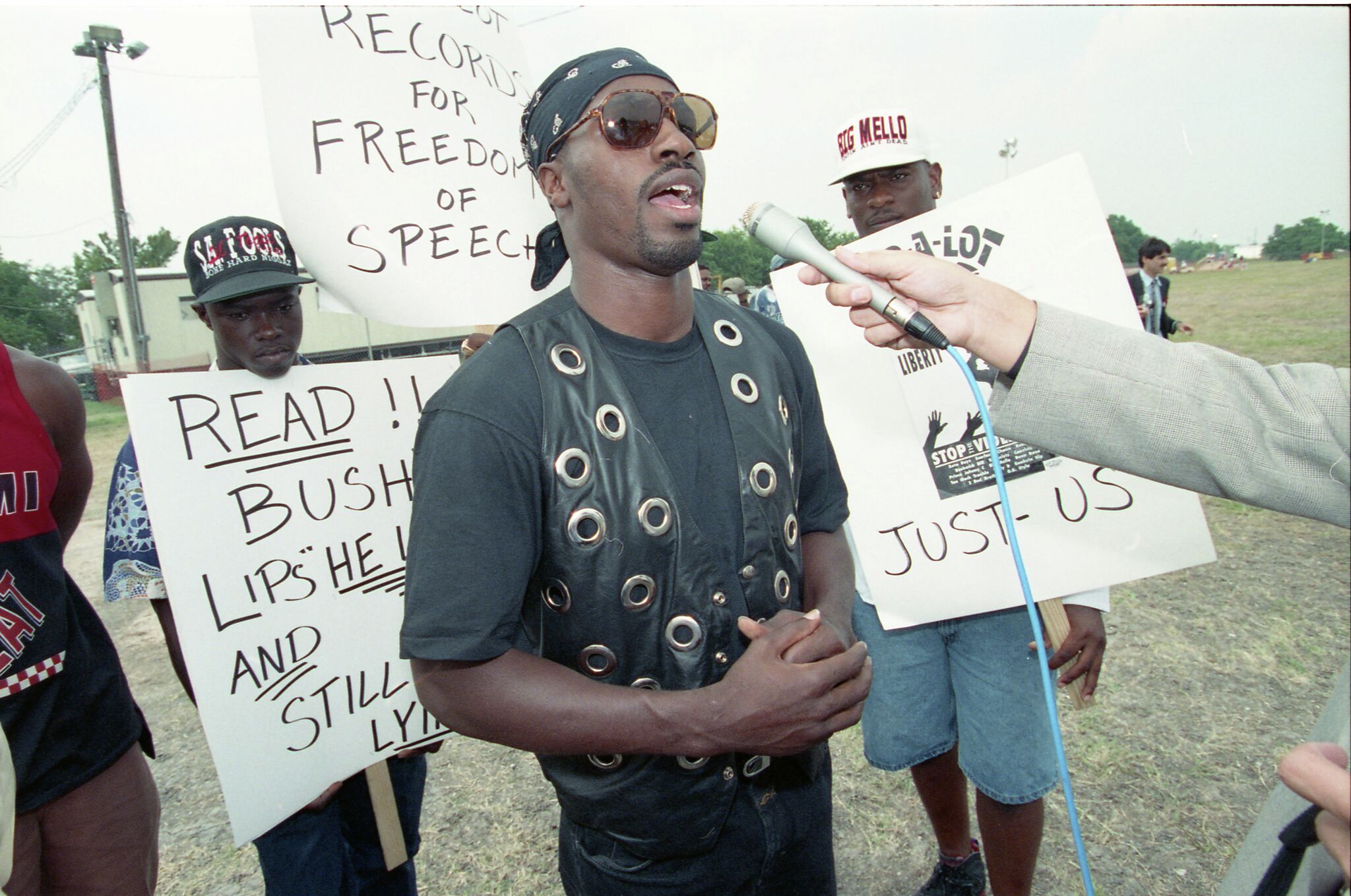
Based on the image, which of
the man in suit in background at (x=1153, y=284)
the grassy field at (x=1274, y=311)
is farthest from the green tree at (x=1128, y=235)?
the man in suit in background at (x=1153, y=284)

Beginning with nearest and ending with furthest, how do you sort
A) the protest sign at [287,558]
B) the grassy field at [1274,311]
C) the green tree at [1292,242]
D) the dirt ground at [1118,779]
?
the protest sign at [287,558] → the dirt ground at [1118,779] → the green tree at [1292,242] → the grassy field at [1274,311]

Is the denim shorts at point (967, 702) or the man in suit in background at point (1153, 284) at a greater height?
the man in suit in background at point (1153, 284)

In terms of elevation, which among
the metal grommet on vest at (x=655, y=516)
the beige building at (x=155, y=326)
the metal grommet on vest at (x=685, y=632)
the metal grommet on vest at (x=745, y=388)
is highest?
the beige building at (x=155, y=326)

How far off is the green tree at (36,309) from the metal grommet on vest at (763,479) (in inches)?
104

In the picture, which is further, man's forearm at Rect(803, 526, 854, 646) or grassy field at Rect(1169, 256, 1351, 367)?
grassy field at Rect(1169, 256, 1351, 367)

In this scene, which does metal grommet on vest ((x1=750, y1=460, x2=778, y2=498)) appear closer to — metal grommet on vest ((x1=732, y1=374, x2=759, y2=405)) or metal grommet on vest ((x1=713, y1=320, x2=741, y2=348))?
metal grommet on vest ((x1=732, y1=374, x2=759, y2=405))

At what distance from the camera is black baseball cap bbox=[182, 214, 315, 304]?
2.19 m

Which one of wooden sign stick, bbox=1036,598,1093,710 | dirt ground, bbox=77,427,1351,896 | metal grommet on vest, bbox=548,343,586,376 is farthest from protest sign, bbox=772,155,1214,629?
dirt ground, bbox=77,427,1351,896

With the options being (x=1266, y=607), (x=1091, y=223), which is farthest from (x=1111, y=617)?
(x=1091, y=223)

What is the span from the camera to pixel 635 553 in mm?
1384

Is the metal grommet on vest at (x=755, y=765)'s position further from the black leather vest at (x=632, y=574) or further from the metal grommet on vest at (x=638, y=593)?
the metal grommet on vest at (x=638, y=593)

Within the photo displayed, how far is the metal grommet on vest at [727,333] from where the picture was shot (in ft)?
5.36

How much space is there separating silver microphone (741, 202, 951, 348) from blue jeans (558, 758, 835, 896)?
3.09 feet

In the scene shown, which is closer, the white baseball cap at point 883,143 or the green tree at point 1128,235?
the white baseball cap at point 883,143
